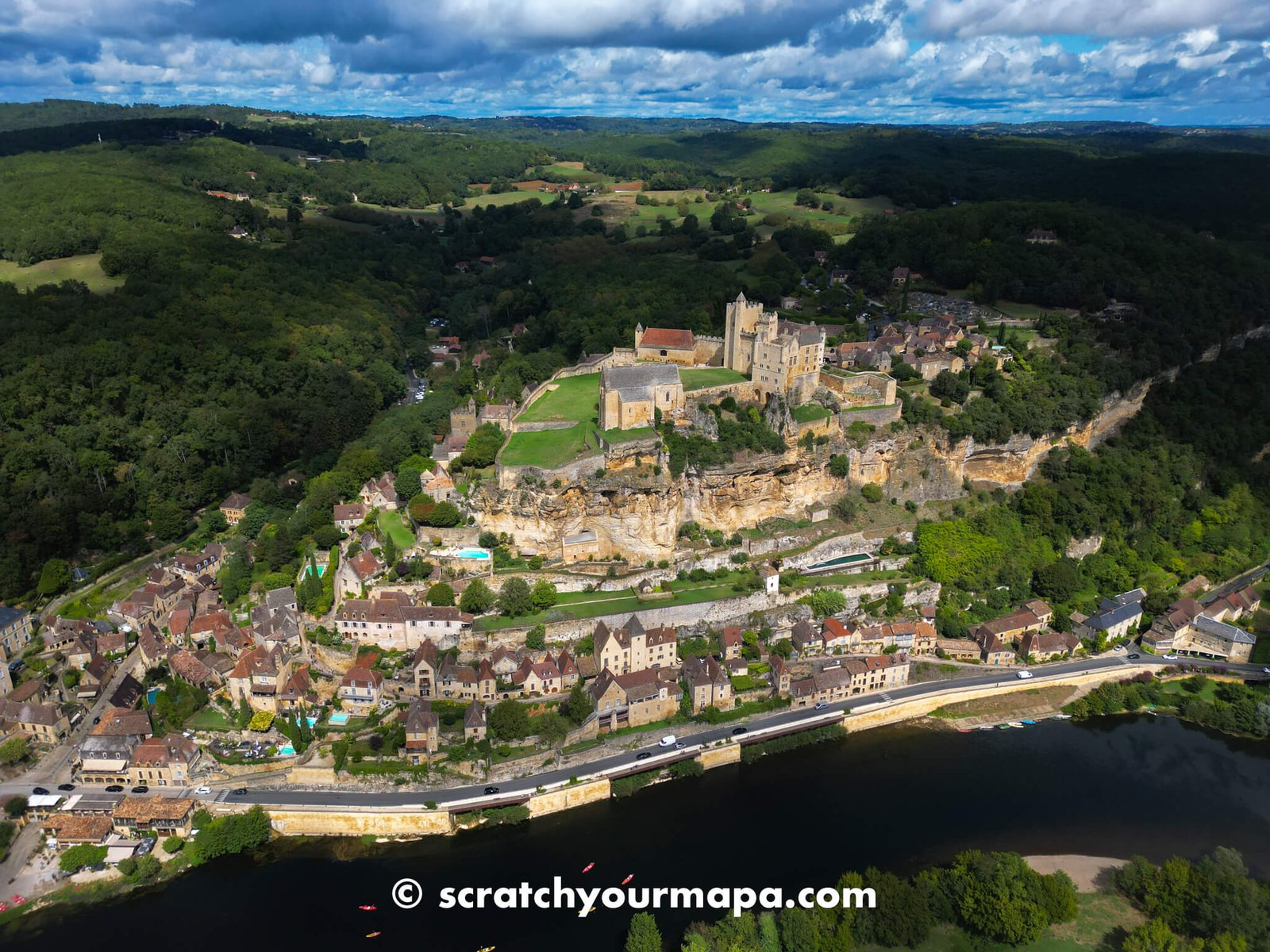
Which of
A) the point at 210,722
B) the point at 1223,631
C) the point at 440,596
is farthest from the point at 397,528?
the point at 1223,631

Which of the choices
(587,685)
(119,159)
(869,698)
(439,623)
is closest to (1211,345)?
(869,698)

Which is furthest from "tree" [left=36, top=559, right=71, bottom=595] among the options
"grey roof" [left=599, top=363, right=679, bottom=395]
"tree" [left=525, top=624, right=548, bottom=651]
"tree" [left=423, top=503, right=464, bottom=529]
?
"grey roof" [left=599, top=363, right=679, bottom=395]

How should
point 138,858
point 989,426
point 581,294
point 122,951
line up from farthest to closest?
1. point 581,294
2. point 989,426
3. point 138,858
4. point 122,951

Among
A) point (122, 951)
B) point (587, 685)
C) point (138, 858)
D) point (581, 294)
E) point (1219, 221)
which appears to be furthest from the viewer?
point (1219, 221)

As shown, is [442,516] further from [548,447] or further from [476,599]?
[548,447]

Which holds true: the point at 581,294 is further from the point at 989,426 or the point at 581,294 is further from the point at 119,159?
the point at 119,159

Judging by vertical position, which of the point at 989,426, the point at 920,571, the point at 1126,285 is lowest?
the point at 920,571

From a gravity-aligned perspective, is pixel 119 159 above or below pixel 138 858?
above

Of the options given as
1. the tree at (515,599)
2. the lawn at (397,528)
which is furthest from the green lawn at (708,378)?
the lawn at (397,528)

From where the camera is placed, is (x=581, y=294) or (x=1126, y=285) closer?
(x=1126, y=285)
